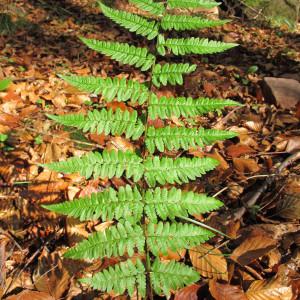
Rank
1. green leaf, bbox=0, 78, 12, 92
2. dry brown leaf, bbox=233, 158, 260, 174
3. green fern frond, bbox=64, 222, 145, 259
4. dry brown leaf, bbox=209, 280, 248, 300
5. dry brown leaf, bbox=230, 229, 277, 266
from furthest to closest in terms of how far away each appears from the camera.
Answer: green leaf, bbox=0, 78, 12, 92 → dry brown leaf, bbox=233, 158, 260, 174 → dry brown leaf, bbox=230, 229, 277, 266 → dry brown leaf, bbox=209, 280, 248, 300 → green fern frond, bbox=64, 222, 145, 259

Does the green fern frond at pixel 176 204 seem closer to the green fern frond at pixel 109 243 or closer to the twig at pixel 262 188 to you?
the green fern frond at pixel 109 243

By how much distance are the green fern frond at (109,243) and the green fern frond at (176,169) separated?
0.23m

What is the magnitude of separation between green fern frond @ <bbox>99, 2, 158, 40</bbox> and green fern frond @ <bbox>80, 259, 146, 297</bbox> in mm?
1062

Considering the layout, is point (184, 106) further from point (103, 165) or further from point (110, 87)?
point (103, 165)

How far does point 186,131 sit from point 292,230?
108 cm

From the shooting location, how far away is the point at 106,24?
6344 mm

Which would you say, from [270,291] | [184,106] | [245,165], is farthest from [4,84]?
[270,291]

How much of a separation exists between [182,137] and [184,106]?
14 cm

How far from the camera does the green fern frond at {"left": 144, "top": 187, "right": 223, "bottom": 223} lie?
60.5 inches

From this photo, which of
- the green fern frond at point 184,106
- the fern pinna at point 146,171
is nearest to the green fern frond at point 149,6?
the fern pinna at point 146,171

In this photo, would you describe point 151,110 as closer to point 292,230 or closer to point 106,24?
point 292,230

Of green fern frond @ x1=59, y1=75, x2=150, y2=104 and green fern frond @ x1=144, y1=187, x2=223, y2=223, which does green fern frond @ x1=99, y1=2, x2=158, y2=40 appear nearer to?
green fern frond @ x1=59, y1=75, x2=150, y2=104

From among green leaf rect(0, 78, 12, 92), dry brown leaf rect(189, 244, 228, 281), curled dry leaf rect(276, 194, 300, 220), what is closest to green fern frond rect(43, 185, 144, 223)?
dry brown leaf rect(189, 244, 228, 281)

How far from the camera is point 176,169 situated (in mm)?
1585
